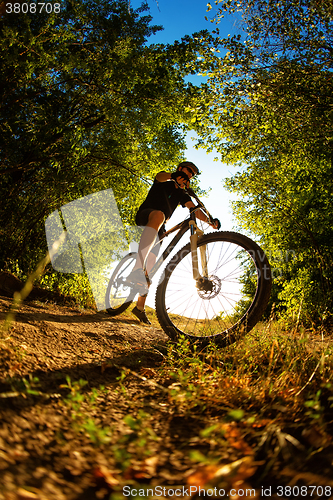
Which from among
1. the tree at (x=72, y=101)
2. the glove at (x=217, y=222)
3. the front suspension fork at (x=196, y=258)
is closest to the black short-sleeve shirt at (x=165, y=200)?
the glove at (x=217, y=222)

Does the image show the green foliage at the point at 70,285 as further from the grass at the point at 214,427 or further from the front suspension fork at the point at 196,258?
the grass at the point at 214,427

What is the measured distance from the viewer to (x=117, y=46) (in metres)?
4.24

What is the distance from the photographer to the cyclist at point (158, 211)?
320cm

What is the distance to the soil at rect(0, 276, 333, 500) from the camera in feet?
2.68

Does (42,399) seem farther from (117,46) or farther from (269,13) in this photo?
(269,13)

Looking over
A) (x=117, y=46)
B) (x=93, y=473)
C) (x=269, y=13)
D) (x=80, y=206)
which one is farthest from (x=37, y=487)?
(x=269, y=13)

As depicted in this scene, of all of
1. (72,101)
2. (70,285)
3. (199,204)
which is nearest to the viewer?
(199,204)

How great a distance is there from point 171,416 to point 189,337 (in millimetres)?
1224

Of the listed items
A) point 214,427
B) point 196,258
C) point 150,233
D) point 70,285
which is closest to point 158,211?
point 150,233

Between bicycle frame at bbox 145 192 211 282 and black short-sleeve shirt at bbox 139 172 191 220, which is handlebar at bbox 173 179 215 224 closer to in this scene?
bicycle frame at bbox 145 192 211 282

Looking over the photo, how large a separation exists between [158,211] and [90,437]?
2.69m

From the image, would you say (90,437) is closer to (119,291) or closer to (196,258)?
(196,258)

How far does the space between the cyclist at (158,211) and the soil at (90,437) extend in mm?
1687

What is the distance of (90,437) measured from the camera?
40.7 inches
